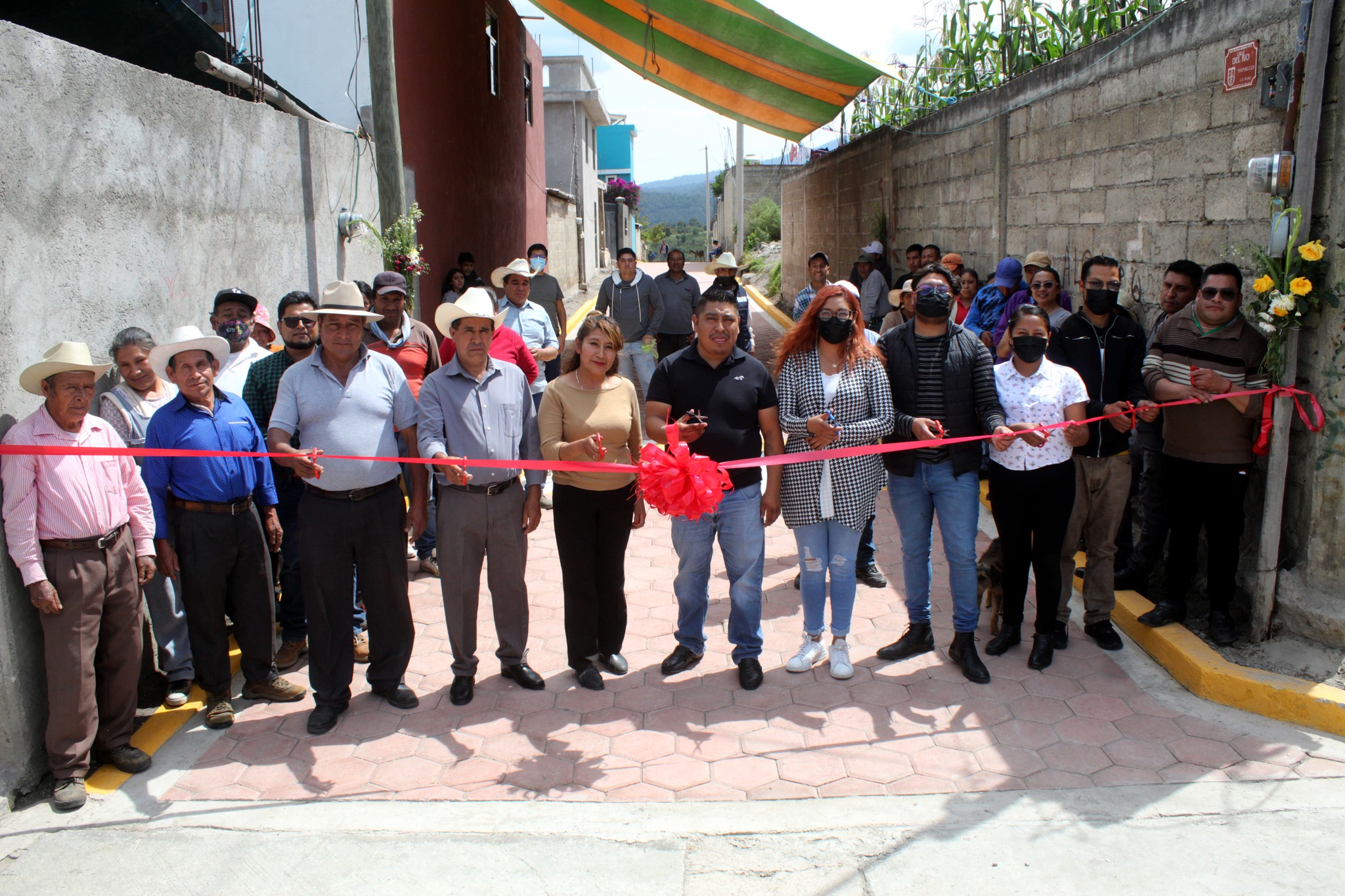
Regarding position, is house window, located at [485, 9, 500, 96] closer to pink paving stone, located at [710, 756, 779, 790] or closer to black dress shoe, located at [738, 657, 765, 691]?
black dress shoe, located at [738, 657, 765, 691]

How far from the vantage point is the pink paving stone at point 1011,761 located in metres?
4.17

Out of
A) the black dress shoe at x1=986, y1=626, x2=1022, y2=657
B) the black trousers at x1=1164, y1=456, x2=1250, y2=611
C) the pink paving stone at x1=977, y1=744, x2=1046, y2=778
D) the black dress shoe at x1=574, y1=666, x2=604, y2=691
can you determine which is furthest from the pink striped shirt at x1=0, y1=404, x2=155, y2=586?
the black trousers at x1=1164, y1=456, x2=1250, y2=611

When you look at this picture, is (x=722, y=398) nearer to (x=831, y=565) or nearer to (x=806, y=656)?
(x=831, y=565)

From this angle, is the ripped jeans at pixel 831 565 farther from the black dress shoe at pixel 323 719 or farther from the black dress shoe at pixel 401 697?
the black dress shoe at pixel 323 719

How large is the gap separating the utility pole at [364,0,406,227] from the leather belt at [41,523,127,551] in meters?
4.90

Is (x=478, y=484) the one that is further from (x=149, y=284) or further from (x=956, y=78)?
(x=956, y=78)

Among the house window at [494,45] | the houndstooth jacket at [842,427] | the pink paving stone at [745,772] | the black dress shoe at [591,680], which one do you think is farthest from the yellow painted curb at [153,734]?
the house window at [494,45]

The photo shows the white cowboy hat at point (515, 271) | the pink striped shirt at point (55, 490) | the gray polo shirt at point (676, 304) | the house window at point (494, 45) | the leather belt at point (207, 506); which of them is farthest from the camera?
the house window at point (494, 45)

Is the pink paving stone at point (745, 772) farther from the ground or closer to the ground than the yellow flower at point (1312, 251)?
closer to the ground

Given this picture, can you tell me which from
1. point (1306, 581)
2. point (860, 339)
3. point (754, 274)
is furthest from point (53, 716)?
point (754, 274)

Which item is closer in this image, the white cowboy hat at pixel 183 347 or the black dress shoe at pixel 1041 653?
the white cowboy hat at pixel 183 347

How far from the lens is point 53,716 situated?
411 centimetres

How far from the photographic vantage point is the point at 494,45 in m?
16.5

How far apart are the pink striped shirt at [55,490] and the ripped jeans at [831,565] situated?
314cm
